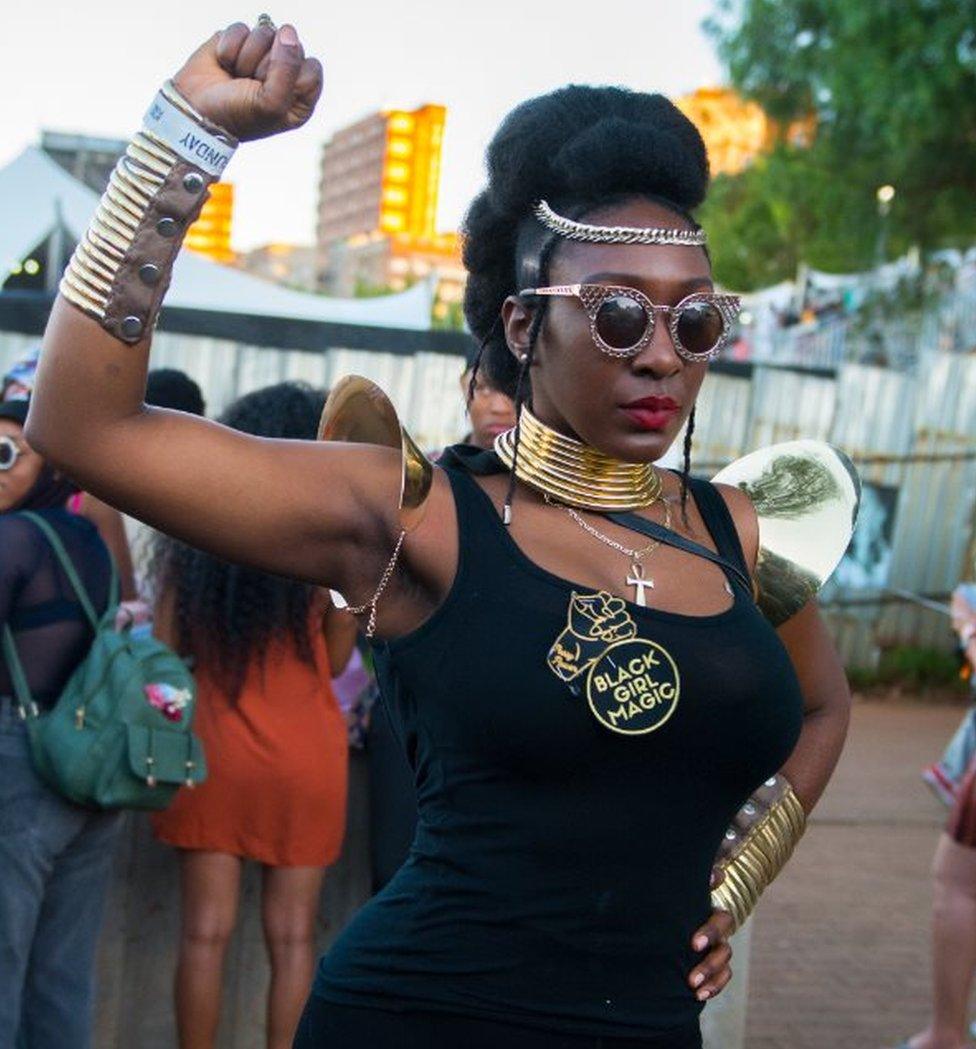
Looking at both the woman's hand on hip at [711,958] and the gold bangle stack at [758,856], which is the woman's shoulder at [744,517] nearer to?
the gold bangle stack at [758,856]

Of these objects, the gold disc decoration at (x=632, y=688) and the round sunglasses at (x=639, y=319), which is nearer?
the gold disc decoration at (x=632, y=688)

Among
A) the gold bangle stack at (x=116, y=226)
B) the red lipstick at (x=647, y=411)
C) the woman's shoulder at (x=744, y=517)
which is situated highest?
the gold bangle stack at (x=116, y=226)

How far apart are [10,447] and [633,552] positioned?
2.35m

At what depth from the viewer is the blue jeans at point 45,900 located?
4207mm

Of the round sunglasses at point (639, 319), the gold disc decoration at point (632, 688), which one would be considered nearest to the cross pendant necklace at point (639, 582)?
the gold disc decoration at point (632, 688)

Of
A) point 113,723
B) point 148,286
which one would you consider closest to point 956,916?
point 113,723

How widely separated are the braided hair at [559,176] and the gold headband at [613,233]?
0.02 m

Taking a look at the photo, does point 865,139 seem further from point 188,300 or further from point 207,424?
point 207,424

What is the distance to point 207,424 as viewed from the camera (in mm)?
2064

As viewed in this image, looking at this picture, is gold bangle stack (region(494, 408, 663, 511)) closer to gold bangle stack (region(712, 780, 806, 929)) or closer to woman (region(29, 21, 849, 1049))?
woman (region(29, 21, 849, 1049))

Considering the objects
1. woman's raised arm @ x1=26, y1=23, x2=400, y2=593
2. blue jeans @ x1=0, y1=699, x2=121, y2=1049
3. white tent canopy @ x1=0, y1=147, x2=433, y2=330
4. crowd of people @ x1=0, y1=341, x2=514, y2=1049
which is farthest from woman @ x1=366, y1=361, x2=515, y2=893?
white tent canopy @ x1=0, y1=147, x2=433, y2=330

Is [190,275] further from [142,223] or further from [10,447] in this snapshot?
[142,223]

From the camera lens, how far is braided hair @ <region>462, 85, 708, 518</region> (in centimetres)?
241

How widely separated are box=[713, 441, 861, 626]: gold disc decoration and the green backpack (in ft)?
6.16
